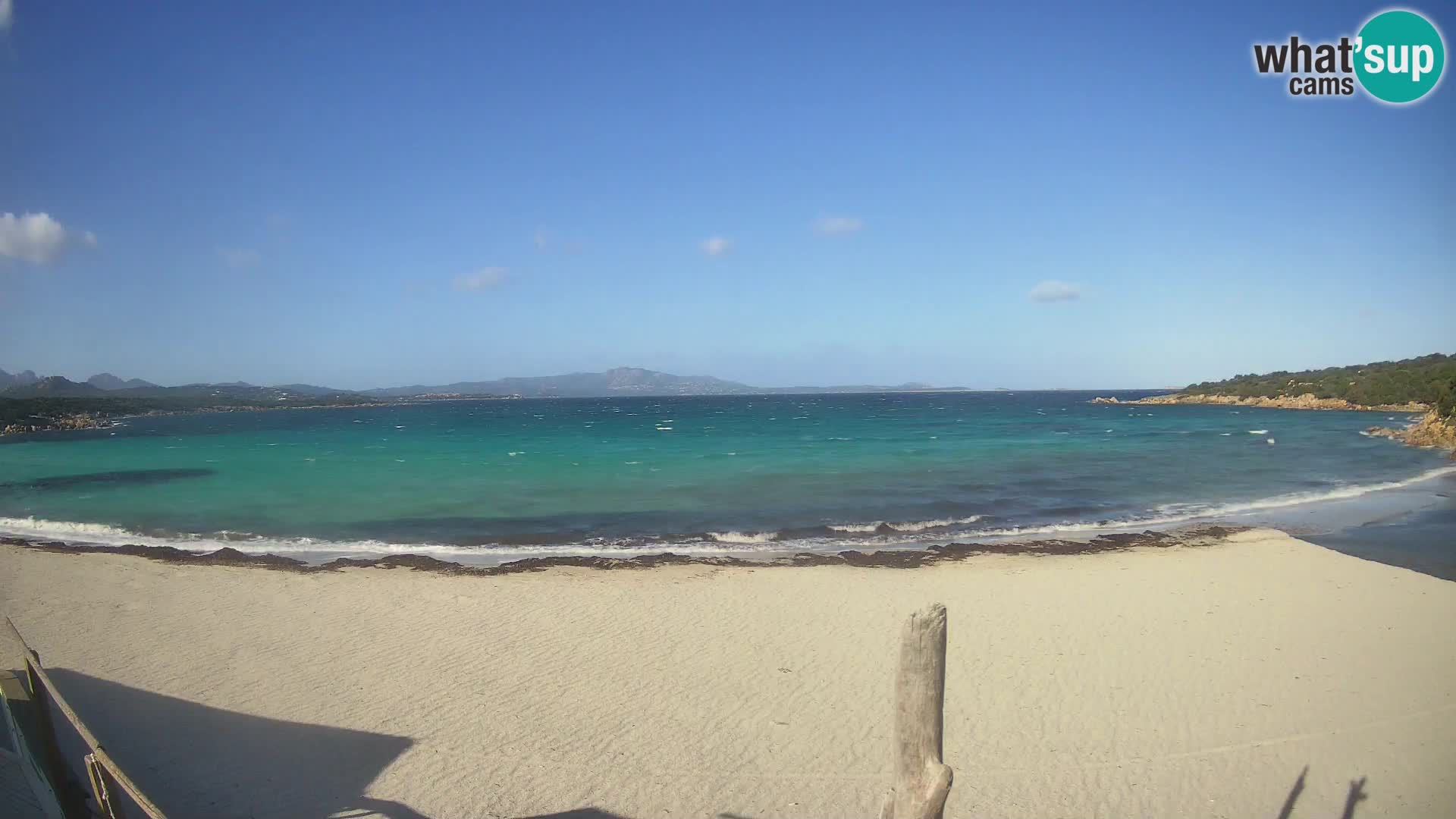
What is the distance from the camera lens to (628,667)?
891 centimetres

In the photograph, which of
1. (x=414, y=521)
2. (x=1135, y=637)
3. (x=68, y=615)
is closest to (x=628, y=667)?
(x=1135, y=637)

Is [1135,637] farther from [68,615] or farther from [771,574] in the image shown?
[68,615]

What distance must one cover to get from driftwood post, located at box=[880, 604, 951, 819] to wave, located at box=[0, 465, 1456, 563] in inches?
480

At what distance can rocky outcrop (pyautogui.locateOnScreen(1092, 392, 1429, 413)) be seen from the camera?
62969 mm

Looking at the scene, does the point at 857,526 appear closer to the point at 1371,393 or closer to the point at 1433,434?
the point at 1433,434

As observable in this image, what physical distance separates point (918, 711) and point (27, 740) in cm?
647

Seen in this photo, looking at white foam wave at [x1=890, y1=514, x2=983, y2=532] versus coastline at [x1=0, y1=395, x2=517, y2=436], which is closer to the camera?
white foam wave at [x1=890, y1=514, x2=983, y2=532]

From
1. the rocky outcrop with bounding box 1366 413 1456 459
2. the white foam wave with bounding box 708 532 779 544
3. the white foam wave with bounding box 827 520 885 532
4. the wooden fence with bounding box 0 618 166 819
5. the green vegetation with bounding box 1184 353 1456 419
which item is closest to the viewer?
the wooden fence with bounding box 0 618 166 819

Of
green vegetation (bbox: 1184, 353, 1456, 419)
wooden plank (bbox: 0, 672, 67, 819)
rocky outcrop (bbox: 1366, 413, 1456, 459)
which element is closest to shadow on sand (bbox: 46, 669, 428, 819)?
wooden plank (bbox: 0, 672, 67, 819)

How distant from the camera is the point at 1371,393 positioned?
66.6m

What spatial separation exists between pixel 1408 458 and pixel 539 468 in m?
36.0

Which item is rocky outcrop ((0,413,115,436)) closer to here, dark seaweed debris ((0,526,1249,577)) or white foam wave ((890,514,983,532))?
dark seaweed debris ((0,526,1249,577))

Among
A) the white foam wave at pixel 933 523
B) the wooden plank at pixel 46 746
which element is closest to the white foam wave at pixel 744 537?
the white foam wave at pixel 933 523

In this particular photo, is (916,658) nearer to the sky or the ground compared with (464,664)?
nearer to the sky
